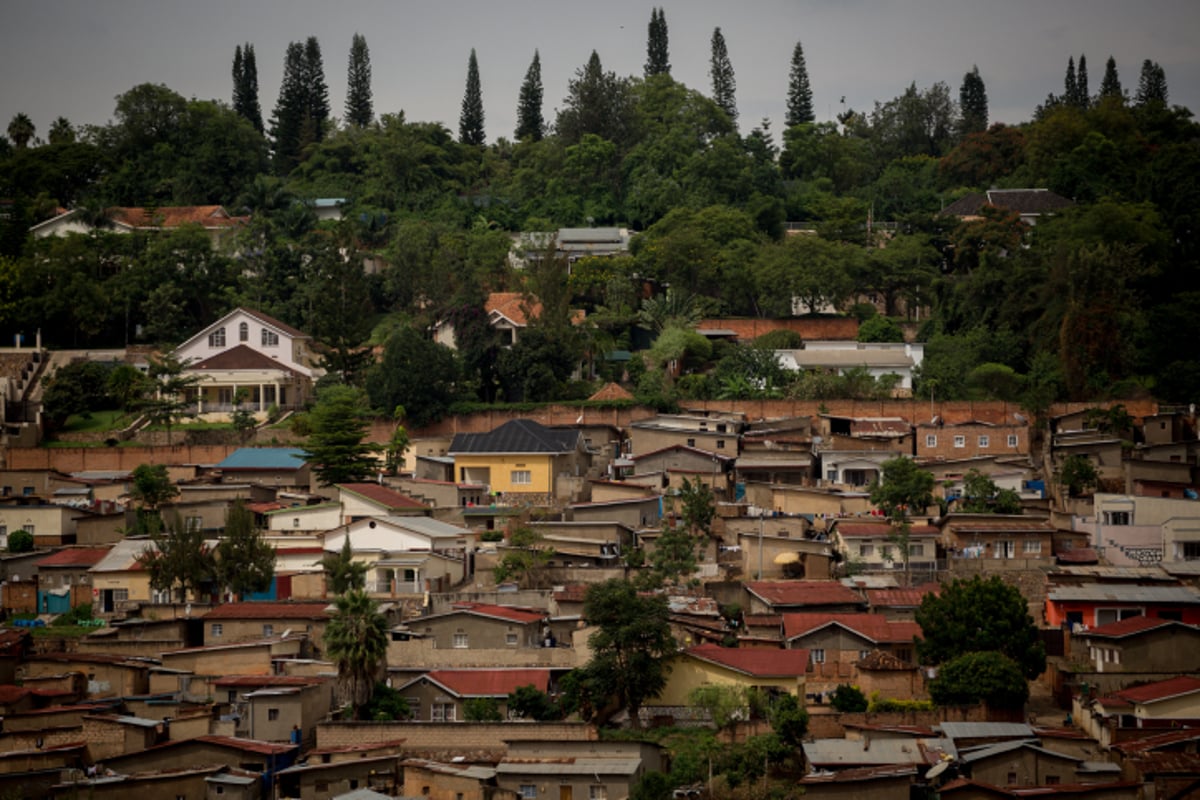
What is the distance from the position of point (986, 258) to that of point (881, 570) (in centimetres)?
1984

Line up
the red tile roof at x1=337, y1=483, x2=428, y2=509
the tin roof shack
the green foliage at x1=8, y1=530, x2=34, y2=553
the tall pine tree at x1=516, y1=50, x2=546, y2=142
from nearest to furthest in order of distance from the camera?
the tin roof shack
the red tile roof at x1=337, y1=483, x2=428, y2=509
the green foliage at x1=8, y1=530, x2=34, y2=553
the tall pine tree at x1=516, y1=50, x2=546, y2=142

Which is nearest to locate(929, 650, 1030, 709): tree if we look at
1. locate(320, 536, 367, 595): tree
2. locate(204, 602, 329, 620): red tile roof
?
locate(320, 536, 367, 595): tree

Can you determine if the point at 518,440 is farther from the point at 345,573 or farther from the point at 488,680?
the point at 488,680

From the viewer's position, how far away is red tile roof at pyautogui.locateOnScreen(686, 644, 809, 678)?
104 ft

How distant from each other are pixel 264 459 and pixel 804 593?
16970 millimetres

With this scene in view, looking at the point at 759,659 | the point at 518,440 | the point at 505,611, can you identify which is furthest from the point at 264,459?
the point at 759,659

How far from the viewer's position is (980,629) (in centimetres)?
3166

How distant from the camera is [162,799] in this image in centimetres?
2845

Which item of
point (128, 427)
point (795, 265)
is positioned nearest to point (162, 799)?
point (128, 427)

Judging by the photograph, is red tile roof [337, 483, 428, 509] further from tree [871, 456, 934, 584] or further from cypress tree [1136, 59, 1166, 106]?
cypress tree [1136, 59, 1166, 106]

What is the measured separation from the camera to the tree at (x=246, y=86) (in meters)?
85.5

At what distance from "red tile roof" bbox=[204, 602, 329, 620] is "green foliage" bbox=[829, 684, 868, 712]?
31.7 ft

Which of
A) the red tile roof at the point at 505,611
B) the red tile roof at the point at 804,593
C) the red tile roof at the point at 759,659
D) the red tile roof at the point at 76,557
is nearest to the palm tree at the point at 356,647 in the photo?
the red tile roof at the point at 505,611

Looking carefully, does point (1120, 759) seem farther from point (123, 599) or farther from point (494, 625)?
point (123, 599)
